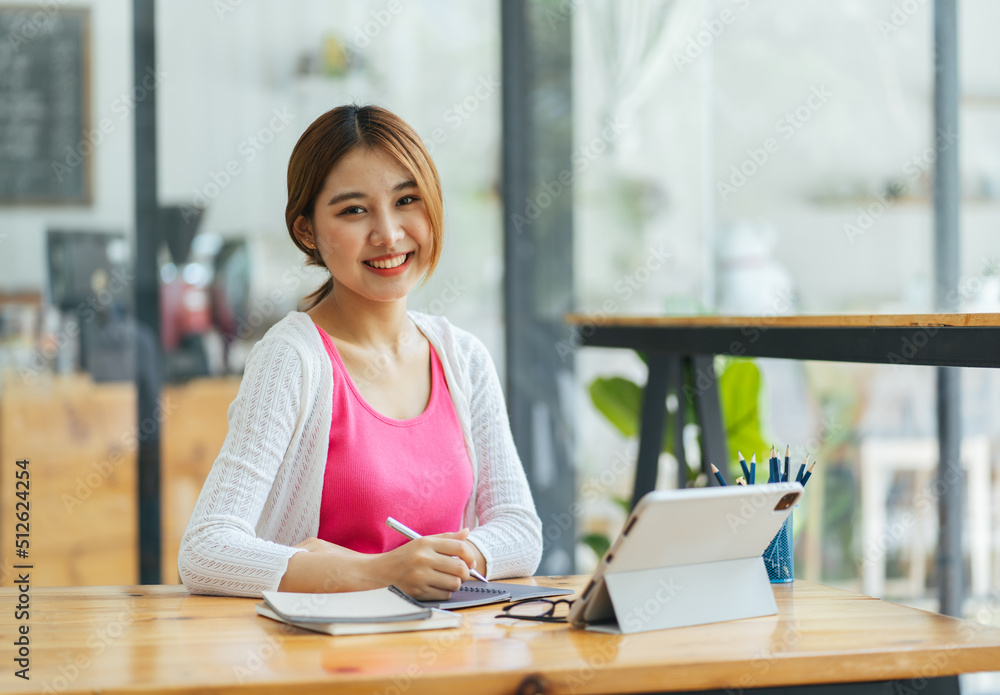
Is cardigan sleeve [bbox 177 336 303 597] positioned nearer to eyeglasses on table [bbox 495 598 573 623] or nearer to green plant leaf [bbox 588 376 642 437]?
eyeglasses on table [bbox 495 598 573 623]

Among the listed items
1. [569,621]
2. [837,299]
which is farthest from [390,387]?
[837,299]

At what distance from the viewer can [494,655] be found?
1021 mm

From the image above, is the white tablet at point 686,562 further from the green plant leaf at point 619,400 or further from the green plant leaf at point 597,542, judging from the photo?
the green plant leaf at point 597,542

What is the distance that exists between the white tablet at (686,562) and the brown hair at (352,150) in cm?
71

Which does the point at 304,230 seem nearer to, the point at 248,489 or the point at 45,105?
the point at 248,489

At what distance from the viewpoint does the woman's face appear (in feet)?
5.18

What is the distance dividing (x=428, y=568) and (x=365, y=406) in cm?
39

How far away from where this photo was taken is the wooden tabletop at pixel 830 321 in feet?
4.63

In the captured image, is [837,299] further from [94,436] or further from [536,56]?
[94,436]

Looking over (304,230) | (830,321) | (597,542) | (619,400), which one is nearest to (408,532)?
(304,230)

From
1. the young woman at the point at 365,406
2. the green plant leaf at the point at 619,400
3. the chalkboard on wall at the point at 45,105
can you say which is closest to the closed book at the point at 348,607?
the young woman at the point at 365,406

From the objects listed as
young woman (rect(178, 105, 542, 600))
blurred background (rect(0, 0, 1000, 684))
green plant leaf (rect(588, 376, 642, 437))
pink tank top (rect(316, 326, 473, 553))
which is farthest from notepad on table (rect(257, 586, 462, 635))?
blurred background (rect(0, 0, 1000, 684))

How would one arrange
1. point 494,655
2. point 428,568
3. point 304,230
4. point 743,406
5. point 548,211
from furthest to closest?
point 548,211 < point 743,406 < point 304,230 < point 428,568 < point 494,655

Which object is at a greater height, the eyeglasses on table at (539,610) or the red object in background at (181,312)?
the red object in background at (181,312)
